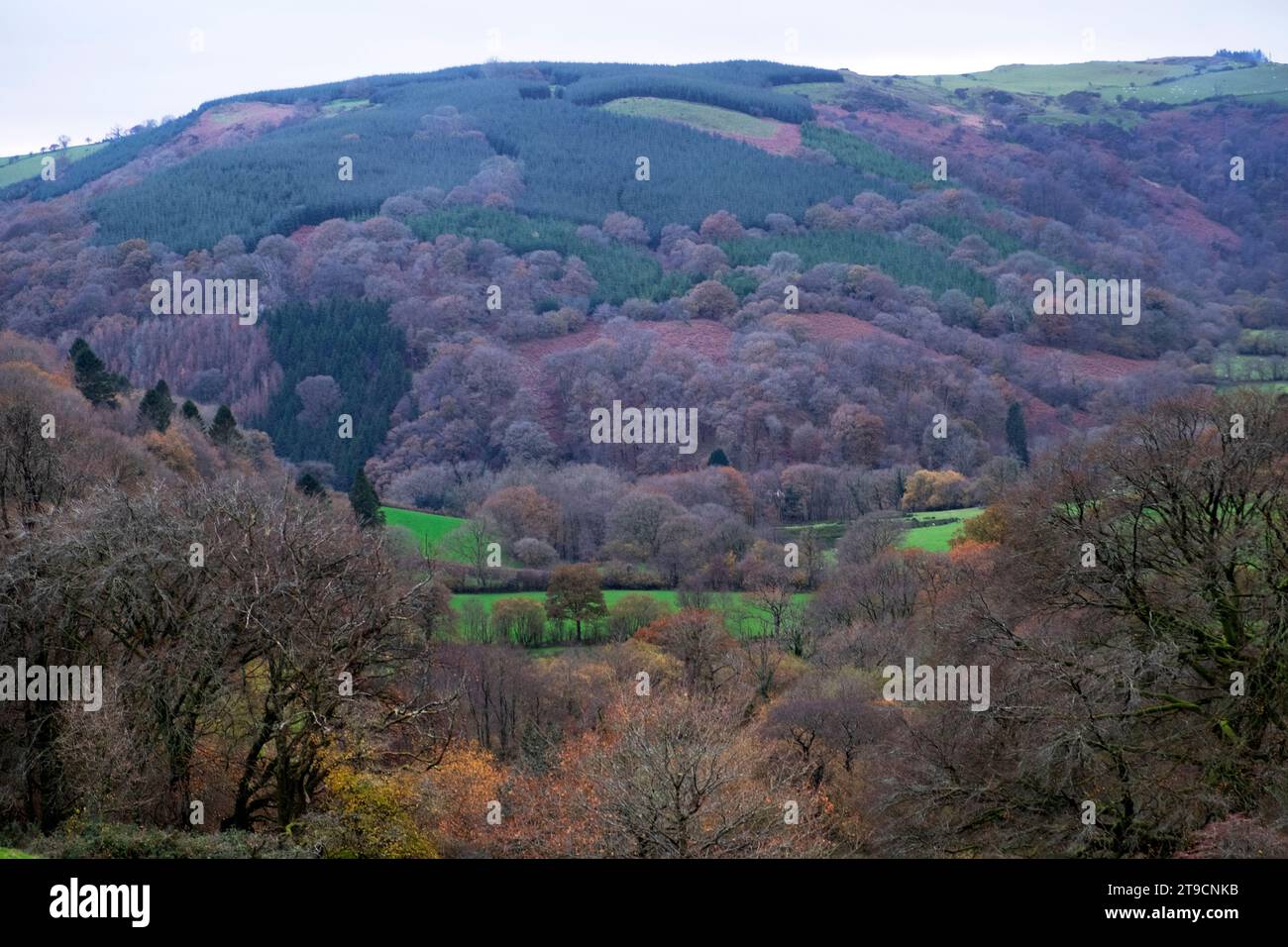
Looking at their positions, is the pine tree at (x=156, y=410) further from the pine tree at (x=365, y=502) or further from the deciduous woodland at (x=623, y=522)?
the pine tree at (x=365, y=502)

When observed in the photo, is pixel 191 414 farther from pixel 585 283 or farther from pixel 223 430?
pixel 585 283

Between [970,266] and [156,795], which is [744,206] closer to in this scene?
[970,266]

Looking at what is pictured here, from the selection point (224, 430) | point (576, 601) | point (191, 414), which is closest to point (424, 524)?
point (224, 430)

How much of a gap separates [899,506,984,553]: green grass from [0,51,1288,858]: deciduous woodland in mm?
1900

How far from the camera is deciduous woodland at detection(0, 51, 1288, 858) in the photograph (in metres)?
23.6

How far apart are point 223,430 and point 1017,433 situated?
2674 inches

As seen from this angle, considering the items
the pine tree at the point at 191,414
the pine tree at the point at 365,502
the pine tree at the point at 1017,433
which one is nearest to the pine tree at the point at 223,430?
the pine tree at the point at 191,414

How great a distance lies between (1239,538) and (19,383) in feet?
161

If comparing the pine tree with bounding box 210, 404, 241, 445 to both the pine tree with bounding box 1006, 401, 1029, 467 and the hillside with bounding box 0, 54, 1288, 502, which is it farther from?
the pine tree with bounding box 1006, 401, 1029, 467

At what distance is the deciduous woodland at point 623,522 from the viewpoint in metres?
23.6

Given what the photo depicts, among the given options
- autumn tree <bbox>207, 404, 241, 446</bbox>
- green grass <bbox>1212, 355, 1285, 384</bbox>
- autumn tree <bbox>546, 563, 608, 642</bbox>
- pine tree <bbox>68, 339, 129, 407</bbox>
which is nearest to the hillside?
green grass <bbox>1212, 355, 1285, 384</bbox>

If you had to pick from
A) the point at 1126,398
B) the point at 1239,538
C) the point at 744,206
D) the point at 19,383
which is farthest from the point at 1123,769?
the point at 744,206

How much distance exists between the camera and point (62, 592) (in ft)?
83.8

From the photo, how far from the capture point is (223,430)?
2970 inches
